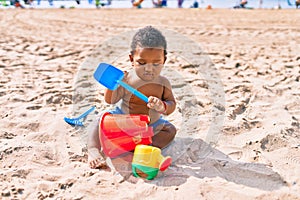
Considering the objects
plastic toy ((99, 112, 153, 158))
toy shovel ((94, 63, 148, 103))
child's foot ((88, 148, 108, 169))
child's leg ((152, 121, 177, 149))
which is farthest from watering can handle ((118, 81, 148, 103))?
child's foot ((88, 148, 108, 169))

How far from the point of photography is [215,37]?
19.9ft

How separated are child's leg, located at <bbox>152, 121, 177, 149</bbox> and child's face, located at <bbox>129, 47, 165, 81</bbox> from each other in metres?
0.33

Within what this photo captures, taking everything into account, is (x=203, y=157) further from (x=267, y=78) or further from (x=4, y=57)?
(x=4, y=57)

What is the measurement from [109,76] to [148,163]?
0.53 meters

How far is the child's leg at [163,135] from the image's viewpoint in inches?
79.0

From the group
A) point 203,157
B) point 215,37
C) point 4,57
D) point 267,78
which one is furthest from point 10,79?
point 215,37

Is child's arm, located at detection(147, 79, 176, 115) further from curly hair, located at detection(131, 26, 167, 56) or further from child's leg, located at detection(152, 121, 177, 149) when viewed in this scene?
curly hair, located at detection(131, 26, 167, 56)

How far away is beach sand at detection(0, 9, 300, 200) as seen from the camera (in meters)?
1.59

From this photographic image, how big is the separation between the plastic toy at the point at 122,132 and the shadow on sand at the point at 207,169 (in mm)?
69

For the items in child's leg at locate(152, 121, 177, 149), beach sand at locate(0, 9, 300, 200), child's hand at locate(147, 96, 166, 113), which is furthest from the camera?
child's leg at locate(152, 121, 177, 149)

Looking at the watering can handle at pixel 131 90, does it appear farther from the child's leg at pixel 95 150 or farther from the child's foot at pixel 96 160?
the child's foot at pixel 96 160

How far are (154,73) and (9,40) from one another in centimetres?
420

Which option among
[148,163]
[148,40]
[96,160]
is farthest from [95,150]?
[148,40]

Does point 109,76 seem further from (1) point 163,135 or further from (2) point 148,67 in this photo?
(1) point 163,135
